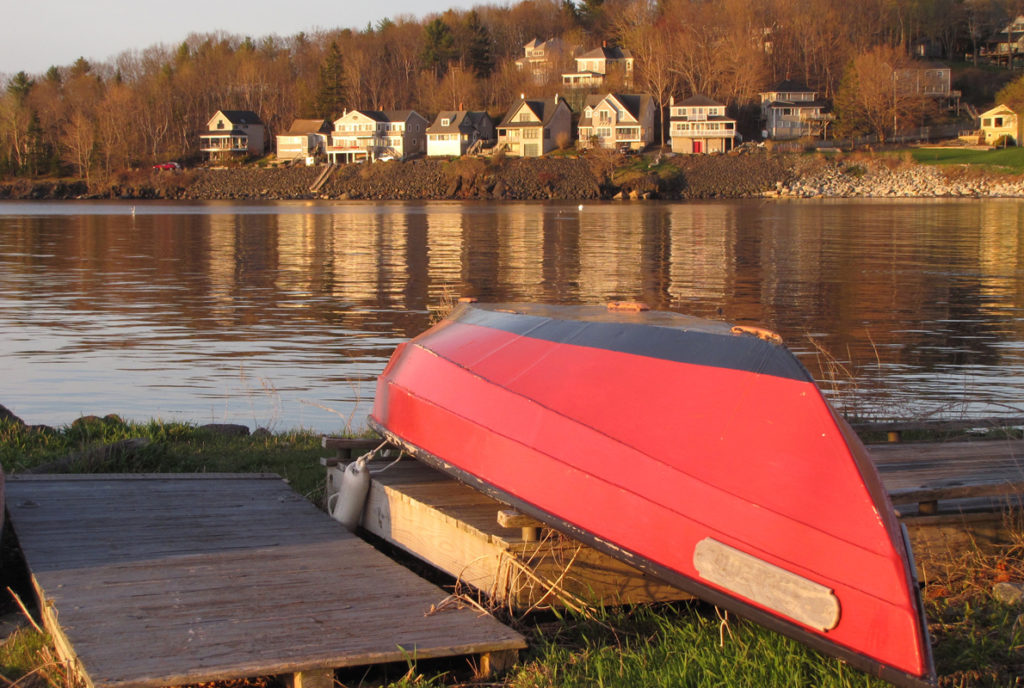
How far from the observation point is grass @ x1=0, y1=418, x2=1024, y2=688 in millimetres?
→ 4379

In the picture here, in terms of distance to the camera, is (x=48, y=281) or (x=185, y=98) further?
(x=185, y=98)

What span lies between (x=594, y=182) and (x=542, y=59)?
156 ft

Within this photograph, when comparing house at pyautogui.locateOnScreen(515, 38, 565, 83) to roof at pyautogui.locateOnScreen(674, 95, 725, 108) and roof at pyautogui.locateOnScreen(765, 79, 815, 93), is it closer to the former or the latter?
Result: roof at pyautogui.locateOnScreen(674, 95, 725, 108)

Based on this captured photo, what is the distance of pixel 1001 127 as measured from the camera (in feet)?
322

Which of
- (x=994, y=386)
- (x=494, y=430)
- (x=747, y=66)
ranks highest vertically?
(x=747, y=66)

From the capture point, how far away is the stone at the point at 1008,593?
4.98 metres

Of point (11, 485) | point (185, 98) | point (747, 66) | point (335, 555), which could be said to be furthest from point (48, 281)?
point (185, 98)

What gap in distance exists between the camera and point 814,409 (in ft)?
15.4

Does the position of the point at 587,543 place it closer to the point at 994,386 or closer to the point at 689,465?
the point at 689,465

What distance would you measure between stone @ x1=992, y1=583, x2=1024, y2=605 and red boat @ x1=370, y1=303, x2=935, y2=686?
1.05 m

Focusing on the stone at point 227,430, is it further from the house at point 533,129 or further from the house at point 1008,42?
the house at point 1008,42

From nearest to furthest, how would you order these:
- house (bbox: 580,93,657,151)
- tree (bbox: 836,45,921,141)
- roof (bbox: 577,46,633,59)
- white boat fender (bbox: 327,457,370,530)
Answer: white boat fender (bbox: 327,457,370,530) → tree (bbox: 836,45,921,141) → house (bbox: 580,93,657,151) → roof (bbox: 577,46,633,59)

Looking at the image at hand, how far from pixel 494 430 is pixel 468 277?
2148 cm

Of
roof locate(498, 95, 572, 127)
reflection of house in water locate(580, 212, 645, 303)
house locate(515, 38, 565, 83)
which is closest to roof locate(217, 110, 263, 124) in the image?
house locate(515, 38, 565, 83)
